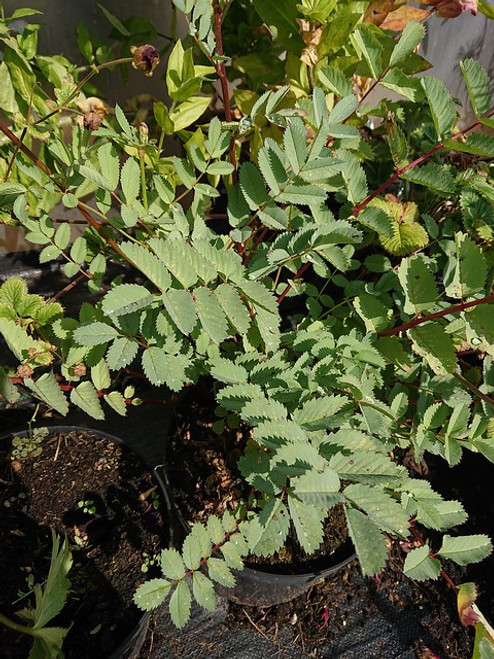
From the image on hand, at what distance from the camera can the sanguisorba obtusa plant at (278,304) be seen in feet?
2.29

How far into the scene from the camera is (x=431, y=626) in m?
1.40

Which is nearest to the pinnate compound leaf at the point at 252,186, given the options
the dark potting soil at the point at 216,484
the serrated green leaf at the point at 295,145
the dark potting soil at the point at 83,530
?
the serrated green leaf at the point at 295,145

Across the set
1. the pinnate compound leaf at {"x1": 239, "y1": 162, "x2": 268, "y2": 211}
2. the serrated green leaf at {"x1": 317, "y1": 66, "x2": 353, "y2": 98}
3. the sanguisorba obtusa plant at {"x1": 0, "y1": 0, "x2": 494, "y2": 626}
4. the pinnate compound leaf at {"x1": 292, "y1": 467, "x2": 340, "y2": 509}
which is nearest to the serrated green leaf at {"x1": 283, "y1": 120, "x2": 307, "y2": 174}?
the sanguisorba obtusa plant at {"x1": 0, "y1": 0, "x2": 494, "y2": 626}

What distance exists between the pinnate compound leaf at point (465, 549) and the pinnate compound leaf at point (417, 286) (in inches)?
17.3

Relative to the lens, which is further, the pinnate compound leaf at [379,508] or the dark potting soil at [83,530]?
the dark potting soil at [83,530]

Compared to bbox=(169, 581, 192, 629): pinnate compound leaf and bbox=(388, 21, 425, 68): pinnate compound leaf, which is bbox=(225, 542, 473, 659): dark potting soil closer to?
bbox=(169, 581, 192, 629): pinnate compound leaf

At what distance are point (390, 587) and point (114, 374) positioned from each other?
Result: 1.03 m

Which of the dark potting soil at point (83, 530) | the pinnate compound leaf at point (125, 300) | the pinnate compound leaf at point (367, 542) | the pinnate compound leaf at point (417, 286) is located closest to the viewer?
the pinnate compound leaf at point (367, 542)

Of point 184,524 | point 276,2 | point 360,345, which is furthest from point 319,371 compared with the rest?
point 276,2

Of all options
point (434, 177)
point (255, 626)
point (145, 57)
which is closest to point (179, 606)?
point (255, 626)

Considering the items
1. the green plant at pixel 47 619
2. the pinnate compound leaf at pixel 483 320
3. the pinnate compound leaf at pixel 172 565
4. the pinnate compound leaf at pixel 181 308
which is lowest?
the pinnate compound leaf at pixel 172 565

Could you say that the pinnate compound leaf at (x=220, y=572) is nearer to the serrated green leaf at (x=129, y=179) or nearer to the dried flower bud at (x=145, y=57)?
the serrated green leaf at (x=129, y=179)

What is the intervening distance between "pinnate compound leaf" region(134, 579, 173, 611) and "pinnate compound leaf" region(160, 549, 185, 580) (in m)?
0.02

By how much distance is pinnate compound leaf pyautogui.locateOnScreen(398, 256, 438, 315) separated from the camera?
885 millimetres
